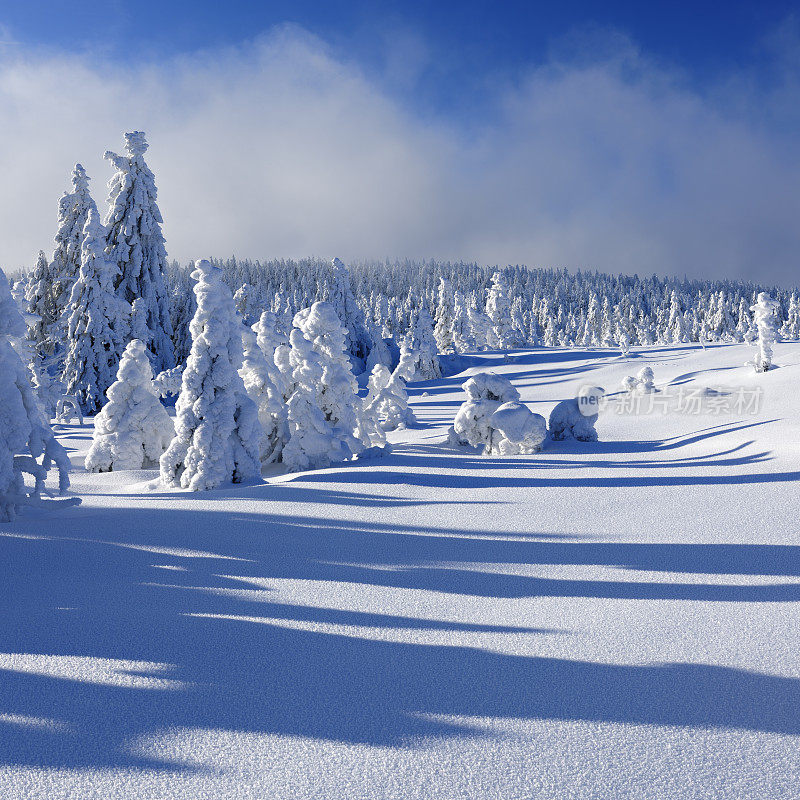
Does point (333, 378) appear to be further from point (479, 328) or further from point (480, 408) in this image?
point (479, 328)

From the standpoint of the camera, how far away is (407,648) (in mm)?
3859

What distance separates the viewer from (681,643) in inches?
148

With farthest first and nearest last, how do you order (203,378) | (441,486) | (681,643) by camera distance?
(203,378) < (441,486) < (681,643)

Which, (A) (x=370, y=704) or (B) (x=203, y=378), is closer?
(A) (x=370, y=704)

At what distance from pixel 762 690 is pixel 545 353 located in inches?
2103

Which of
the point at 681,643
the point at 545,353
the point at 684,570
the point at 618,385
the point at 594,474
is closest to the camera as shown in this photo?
the point at 681,643

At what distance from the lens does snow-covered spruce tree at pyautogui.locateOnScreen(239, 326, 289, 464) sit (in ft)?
59.3

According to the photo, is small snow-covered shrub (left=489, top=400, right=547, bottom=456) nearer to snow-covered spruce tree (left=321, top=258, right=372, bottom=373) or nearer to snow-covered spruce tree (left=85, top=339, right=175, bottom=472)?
snow-covered spruce tree (left=85, top=339, right=175, bottom=472)

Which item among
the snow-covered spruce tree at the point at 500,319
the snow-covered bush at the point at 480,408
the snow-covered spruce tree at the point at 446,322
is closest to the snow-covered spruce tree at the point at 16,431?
the snow-covered bush at the point at 480,408

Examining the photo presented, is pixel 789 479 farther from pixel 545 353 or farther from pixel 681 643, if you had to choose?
pixel 545 353

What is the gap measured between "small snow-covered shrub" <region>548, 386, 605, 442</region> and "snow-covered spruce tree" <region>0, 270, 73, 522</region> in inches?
584

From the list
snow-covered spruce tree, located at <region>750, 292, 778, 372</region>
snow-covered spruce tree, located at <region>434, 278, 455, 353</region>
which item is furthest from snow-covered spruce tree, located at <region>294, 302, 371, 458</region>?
snow-covered spruce tree, located at <region>434, 278, 455, 353</region>

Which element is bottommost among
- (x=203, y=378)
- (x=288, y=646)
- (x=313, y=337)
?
(x=288, y=646)

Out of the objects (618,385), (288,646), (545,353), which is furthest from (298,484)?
(545,353)
